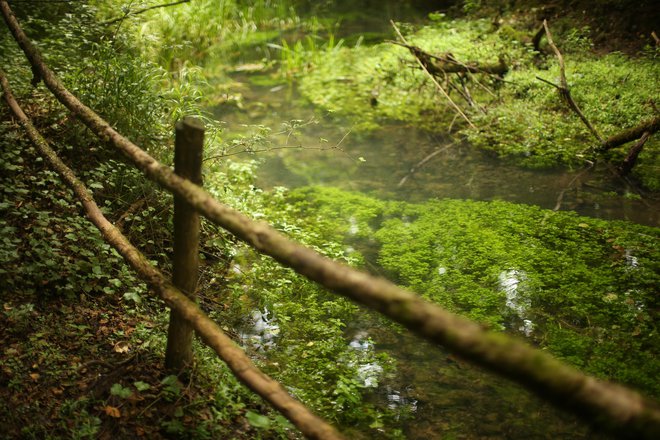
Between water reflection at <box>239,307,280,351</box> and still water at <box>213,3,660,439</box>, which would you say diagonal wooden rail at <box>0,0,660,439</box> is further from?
water reflection at <box>239,307,280,351</box>

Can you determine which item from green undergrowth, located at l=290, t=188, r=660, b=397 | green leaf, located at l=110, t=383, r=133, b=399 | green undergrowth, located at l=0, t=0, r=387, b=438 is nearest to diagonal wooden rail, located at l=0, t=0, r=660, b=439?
green undergrowth, located at l=0, t=0, r=387, b=438

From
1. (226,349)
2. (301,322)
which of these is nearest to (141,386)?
(226,349)

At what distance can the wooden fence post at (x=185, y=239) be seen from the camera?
2.19 m

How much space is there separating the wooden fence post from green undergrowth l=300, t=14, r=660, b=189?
434 centimetres

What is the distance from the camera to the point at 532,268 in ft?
13.7

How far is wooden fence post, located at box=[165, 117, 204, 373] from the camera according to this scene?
2.19 metres

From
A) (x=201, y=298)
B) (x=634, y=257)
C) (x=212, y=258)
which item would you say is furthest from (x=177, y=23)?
(x=634, y=257)

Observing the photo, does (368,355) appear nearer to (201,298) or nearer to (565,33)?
(201,298)

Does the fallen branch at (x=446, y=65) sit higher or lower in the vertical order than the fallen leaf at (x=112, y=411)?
higher

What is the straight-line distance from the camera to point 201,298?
12.0ft

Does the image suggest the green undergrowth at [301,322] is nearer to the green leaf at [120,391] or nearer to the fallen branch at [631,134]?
the green leaf at [120,391]

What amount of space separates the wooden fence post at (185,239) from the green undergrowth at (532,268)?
2.06m

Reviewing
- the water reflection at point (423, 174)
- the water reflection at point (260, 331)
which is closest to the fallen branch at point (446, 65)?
the water reflection at point (423, 174)

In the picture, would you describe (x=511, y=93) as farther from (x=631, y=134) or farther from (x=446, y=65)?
(x=631, y=134)
